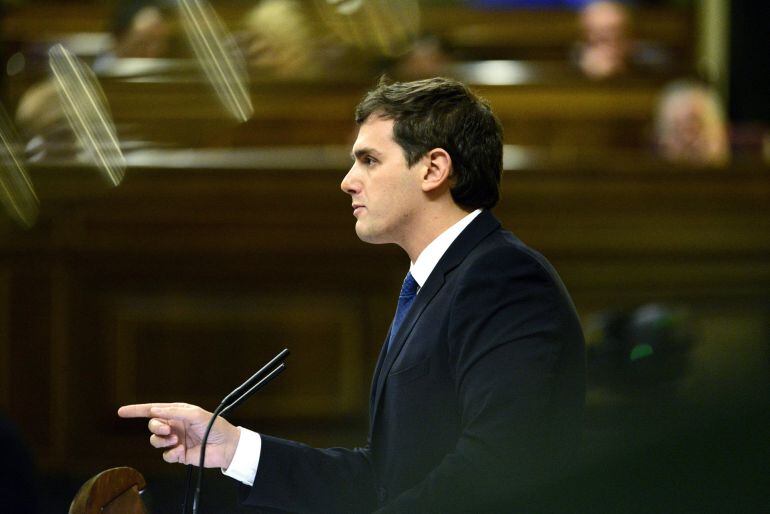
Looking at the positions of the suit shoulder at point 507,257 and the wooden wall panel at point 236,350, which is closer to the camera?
the suit shoulder at point 507,257

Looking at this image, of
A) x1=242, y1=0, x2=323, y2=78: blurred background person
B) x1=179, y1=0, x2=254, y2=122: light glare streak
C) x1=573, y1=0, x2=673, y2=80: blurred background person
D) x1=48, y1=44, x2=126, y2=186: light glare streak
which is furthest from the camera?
x1=573, y1=0, x2=673, y2=80: blurred background person

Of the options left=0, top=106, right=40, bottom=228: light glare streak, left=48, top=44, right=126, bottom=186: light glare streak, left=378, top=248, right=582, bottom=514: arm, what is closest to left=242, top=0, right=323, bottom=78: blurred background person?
left=48, top=44, right=126, bottom=186: light glare streak

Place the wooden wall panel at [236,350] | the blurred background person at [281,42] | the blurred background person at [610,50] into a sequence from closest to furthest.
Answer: the wooden wall panel at [236,350] < the blurred background person at [281,42] < the blurred background person at [610,50]

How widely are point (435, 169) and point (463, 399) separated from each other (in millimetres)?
355

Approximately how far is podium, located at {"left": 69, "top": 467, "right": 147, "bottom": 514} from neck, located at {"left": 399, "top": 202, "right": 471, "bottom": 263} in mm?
515

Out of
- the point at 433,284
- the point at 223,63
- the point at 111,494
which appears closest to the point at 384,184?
the point at 433,284

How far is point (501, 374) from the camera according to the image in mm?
1414

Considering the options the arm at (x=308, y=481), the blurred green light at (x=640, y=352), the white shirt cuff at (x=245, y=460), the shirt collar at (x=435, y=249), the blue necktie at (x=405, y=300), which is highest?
the shirt collar at (x=435, y=249)

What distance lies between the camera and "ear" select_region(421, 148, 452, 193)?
5.32 feet

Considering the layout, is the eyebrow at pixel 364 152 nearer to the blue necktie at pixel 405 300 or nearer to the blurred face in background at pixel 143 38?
the blue necktie at pixel 405 300

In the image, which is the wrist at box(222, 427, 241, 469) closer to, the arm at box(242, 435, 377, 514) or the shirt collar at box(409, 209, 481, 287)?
the arm at box(242, 435, 377, 514)

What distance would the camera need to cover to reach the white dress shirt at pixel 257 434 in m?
1.59

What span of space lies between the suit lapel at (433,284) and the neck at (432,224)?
35 millimetres

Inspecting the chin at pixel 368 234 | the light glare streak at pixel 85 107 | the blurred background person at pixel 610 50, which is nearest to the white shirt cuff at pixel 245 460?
the chin at pixel 368 234
